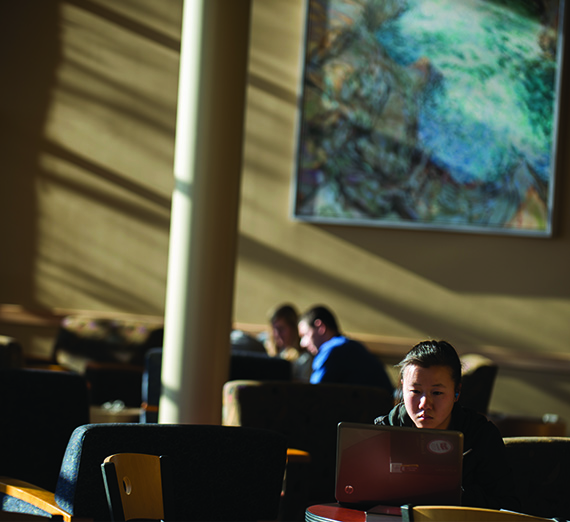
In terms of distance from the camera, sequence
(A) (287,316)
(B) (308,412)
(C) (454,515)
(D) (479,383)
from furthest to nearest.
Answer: (A) (287,316) → (D) (479,383) → (B) (308,412) → (C) (454,515)

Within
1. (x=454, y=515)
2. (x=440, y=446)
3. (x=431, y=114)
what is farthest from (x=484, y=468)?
(x=431, y=114)

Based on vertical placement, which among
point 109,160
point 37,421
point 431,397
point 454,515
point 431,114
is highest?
point 431,114

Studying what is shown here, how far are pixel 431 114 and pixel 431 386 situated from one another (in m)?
4.79

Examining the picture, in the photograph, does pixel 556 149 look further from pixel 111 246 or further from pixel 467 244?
pixel 111 246

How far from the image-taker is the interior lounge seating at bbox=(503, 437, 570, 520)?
2.87m

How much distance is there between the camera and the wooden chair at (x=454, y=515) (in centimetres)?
181

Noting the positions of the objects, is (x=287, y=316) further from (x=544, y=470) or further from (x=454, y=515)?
(x=454, y=515)

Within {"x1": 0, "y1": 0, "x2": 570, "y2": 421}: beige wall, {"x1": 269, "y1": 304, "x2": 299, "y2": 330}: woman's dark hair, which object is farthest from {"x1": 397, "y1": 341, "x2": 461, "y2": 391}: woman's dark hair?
{"x1": 0, "y1": 0, "x2": 570, "y2": 421}: beige wall

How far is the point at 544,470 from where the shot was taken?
9.43ft

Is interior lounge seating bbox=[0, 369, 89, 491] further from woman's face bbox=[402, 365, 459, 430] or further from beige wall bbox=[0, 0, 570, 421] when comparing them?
beige wall bbox=[0, 0, 570, 421]

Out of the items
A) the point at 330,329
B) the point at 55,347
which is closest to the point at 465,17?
the point at 330,329

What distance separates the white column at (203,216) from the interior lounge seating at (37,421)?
664mm

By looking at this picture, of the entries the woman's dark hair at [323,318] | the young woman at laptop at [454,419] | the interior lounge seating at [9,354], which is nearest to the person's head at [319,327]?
the woman's dark hair at [323,318]

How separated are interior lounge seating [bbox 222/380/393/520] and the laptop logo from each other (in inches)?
67.3
